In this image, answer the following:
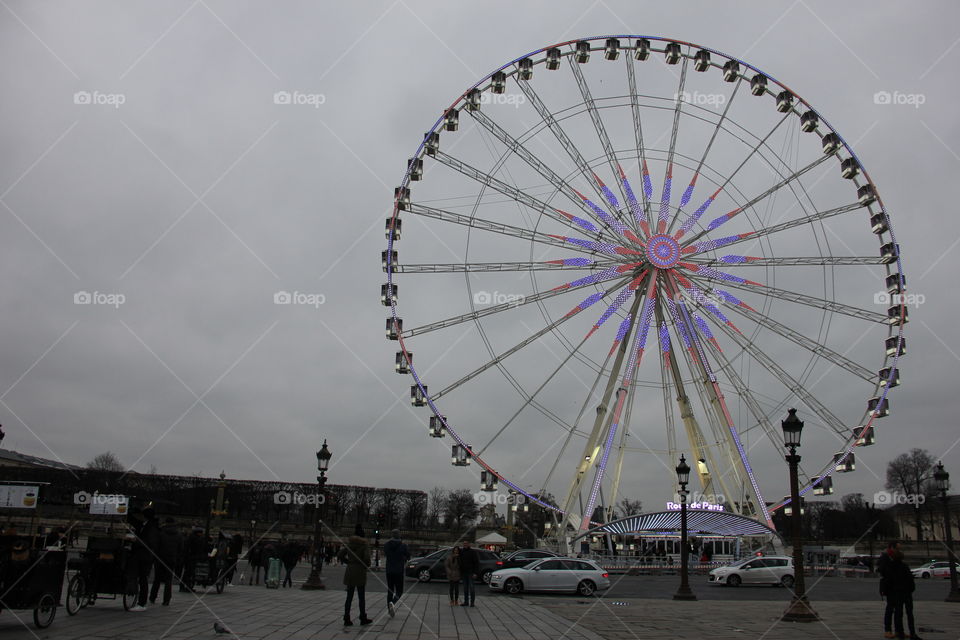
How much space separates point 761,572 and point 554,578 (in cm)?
1245

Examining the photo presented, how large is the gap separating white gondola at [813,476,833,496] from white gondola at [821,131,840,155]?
1332cm

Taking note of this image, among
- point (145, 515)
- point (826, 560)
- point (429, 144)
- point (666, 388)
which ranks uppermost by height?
point (429, 144)

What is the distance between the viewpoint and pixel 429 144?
3164 cm

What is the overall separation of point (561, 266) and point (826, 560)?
134 feet

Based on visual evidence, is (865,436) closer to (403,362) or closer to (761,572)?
(761,572)

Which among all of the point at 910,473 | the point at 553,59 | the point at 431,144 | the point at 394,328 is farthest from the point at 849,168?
the point at 910,473

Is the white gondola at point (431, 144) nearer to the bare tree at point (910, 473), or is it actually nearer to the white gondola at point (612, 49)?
the white gondola at point (612, 49)

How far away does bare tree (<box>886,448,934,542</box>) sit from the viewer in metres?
93.5

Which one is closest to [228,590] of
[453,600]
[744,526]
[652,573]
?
[453,600]

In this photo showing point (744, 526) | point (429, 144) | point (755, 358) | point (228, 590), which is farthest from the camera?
point (744, 526)

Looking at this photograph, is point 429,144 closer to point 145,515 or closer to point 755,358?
point 755,358

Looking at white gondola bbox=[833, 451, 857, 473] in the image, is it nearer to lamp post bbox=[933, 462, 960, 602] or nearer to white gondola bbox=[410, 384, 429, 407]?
lamp post bbox=[933, 462, 960, 602]

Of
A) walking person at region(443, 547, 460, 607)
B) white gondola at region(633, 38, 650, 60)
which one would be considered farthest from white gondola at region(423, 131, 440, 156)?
walking person at region(443, 547, 460, 607)

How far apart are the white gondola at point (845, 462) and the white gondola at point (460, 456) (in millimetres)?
14840
